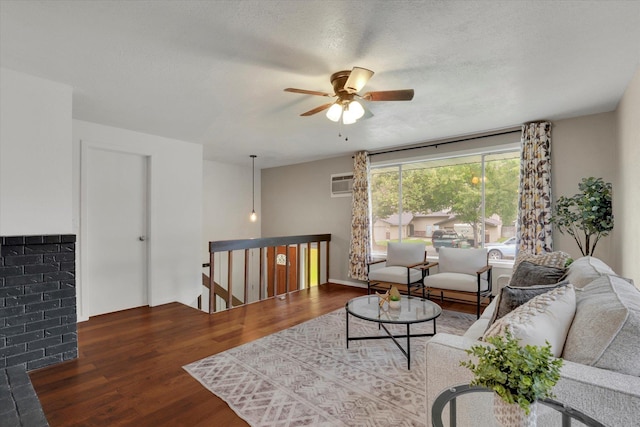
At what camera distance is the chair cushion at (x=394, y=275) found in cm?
439

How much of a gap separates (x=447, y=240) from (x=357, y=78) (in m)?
3.41

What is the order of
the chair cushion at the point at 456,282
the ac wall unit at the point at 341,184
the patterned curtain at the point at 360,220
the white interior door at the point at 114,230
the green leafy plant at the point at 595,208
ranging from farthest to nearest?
the ac wall unit at the point at 341,184, the patterned curtain at the point at 360,220, the white interior door at the point at 114,230, the chair cushion at the point at 456,282, the green leafy plant at the point at 595,208

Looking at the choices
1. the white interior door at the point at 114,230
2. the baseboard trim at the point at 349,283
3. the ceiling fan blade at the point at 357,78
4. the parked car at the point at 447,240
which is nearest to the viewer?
the ceiling fan blade at the point at 357,78

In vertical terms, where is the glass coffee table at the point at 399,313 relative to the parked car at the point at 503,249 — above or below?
below

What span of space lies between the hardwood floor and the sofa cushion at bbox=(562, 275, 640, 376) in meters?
1.82

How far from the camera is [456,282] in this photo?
12.7 feet

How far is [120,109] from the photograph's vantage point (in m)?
3.43

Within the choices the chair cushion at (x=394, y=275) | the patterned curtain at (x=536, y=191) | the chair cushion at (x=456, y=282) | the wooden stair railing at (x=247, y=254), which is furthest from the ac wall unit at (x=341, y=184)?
the patterned curtain at (x=536, y=191)

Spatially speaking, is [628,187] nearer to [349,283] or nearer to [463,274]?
[463,274]

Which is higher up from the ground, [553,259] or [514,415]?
[553,259]

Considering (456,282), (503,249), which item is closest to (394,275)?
(456,282)

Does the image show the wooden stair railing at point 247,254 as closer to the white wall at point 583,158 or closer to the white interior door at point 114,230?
the white interior door at point 114,230

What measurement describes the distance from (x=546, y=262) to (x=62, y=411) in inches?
151

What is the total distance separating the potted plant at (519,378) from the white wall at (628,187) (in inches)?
102
